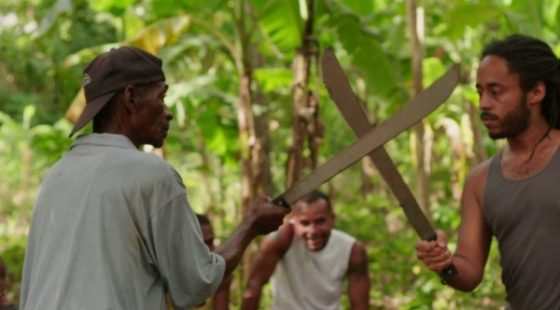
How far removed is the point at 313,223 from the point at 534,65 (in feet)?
7.39

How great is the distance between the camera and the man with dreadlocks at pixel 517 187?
9.93 ft

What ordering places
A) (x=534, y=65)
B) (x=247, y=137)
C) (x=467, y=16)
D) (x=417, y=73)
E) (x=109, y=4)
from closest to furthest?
1. (x=534, y=65)
2. (x=467, y=16)
3. (x=417, y=73)
4. (x=247, y=137)
5. (x=109, y=4)

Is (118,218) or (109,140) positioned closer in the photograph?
(118,218)

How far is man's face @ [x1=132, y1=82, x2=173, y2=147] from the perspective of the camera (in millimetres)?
2721

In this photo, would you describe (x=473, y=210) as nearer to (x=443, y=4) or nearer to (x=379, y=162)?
(x=379, y=162)

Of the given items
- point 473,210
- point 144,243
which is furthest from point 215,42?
point 144,243

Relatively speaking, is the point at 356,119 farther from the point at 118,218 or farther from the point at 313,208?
the point at 313,208

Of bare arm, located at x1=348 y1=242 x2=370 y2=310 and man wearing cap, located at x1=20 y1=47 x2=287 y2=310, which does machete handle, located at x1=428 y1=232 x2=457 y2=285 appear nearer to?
man wearing cap, located at x1=20 y1=47 x2=287 y2=310

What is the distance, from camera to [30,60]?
14711 millimetres

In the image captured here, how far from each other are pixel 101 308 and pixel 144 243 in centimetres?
21

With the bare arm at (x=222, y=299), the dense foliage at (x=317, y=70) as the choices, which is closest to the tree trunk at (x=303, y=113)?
the dense foliage at (x=317, y=70)

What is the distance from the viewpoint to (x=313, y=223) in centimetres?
521

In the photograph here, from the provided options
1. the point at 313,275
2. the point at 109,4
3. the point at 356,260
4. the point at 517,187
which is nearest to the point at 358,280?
the point at 356,260

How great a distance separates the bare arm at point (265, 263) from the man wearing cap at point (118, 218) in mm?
2430
